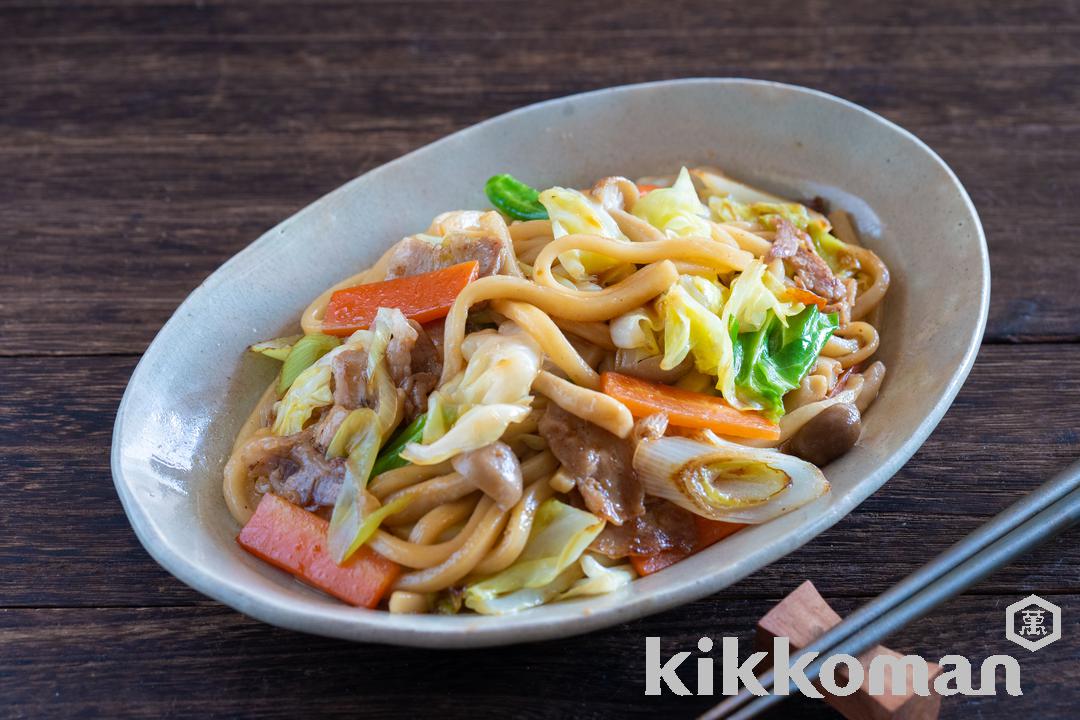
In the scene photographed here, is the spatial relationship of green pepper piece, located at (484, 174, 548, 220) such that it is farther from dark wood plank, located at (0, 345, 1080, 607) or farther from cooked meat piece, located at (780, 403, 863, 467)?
dark wood plank, located at (0, 345, 1080, 607)

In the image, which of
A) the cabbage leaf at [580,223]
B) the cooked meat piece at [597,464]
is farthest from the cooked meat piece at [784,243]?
the cooked meat piece at [597,464]

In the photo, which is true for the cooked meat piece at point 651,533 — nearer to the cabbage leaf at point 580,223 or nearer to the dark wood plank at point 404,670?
the dark wood plank at point 404,670

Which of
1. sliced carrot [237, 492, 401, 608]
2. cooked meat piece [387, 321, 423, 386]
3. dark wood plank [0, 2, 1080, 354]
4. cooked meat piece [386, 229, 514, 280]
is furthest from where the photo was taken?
dark wood plank [0, 2, 1080, 354]

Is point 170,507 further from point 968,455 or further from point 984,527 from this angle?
point 968,455

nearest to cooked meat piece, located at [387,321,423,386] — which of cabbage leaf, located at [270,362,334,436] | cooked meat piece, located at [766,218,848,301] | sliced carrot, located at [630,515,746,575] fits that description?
cabbage leaf, located at [270,362,334,436]

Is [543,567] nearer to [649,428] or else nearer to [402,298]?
[649,428]
